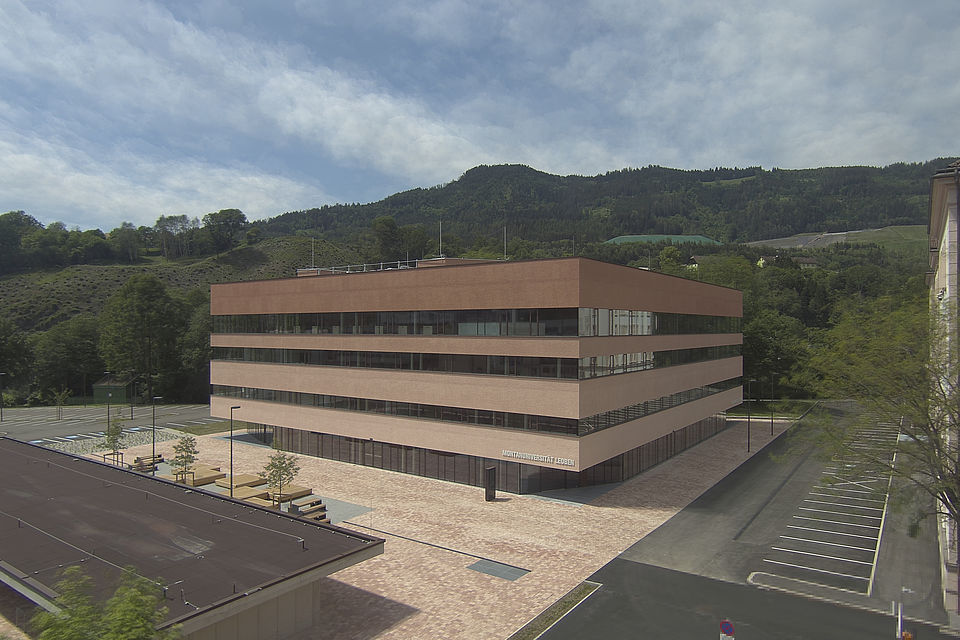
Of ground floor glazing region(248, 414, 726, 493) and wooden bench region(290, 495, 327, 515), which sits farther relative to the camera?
ground floor glazing region(248, 414, 726, 493)

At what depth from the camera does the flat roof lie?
1728 cm

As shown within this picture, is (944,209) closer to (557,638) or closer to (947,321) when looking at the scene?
(947,321)

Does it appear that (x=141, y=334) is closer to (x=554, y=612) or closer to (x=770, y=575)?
(x=554, y=612)

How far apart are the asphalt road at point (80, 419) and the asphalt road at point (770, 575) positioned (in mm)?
55032

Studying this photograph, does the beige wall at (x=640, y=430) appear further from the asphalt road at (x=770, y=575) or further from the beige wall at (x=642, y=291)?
the beige wall at (x=642, y=291)

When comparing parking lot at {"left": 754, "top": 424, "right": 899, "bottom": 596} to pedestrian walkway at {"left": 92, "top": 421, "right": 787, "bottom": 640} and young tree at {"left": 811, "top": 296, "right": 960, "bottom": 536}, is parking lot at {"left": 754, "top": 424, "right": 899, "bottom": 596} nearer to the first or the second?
A: young tree at {"left": 811, "top": 296, "right": 960, "bottom": 536}

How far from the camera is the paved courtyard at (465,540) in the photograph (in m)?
19.8

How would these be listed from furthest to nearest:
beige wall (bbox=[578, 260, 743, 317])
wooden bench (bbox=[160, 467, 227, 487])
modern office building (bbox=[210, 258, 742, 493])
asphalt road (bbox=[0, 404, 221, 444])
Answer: asphalt road (bbox=[0, 404, 221, 444]), wooden bench (bbox=[160, 467, 227, 487]), modern office building (bbox=[210, 258, 742, 493]), beige wall (bbox=[578, 260, 743, 317])

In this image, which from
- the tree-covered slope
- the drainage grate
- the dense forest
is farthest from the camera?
the tree-covered slope

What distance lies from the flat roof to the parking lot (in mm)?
17347

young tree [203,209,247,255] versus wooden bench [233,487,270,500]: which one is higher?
young tree [203,209,247,255]

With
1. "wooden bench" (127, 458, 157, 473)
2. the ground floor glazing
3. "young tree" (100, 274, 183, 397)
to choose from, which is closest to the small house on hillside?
"young tree" (100, 274, 183, 397)

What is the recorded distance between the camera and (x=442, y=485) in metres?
36.8

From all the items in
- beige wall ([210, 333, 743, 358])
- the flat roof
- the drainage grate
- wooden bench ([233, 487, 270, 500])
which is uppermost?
beige wall ([210, 333, 743, 358])
